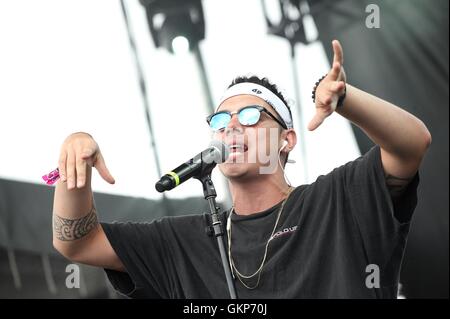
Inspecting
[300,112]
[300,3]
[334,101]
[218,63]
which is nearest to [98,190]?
[218,63]

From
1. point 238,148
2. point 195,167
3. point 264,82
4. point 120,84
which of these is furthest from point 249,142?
point 120,84

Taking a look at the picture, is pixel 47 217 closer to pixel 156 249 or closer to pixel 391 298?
pixel 156 249

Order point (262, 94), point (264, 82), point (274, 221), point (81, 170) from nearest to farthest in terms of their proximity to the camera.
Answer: point (81, 170) < point (274, 221) < point (262, 94) < point (264, 82)

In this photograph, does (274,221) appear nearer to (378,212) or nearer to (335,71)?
(378,212)

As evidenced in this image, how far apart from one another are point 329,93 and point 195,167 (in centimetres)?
52

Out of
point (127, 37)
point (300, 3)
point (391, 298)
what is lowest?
point (391, 298)

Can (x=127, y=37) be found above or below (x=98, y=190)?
above

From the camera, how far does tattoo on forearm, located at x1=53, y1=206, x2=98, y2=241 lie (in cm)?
240

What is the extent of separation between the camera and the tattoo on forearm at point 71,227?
2.40 metres

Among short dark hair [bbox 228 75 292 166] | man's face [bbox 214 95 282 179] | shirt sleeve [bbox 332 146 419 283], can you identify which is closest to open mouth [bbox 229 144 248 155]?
man's face [bbox 214 95 282 179]

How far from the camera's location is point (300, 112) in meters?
4.99

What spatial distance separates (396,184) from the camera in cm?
217

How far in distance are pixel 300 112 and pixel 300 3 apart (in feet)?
2.88

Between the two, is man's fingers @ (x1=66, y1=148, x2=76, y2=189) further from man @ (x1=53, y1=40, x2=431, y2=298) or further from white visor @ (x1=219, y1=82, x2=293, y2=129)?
white visor @ (x1=219, y1=82, x2=293, y2=129)
